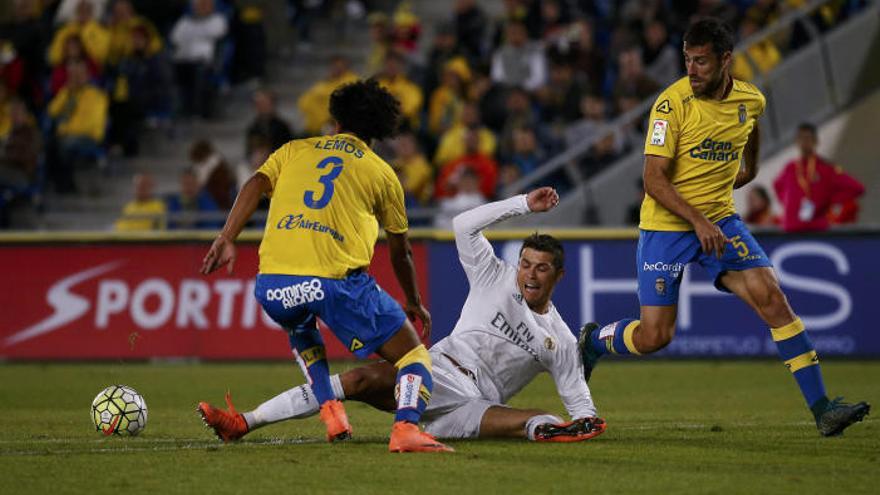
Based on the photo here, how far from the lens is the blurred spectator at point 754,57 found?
61.2 ft

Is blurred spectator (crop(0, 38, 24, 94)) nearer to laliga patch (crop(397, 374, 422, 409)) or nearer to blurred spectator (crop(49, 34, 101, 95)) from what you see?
blurred spectator (crop(49, 34, 101, 95))

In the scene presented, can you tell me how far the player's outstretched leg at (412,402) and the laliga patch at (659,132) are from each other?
6.73 feet

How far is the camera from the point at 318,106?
807 inches

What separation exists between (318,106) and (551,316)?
38.0ft

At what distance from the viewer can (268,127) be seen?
1936 cm

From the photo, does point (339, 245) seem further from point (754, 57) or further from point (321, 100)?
point (321, 100)

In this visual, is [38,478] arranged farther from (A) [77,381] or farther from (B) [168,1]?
(B) [168,1]

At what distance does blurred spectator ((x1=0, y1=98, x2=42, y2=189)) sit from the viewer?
20.0m

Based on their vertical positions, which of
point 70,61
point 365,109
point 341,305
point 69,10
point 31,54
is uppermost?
point 69,10

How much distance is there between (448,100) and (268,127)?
91.3 inches

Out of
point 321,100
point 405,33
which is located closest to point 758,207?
point 321,100

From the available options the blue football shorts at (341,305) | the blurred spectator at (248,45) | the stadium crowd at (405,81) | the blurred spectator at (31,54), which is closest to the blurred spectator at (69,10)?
the stadium crowd at (405,81)

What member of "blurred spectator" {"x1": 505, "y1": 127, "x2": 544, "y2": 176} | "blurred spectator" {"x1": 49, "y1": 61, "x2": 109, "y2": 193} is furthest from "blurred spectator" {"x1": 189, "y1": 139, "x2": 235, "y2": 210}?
"blurred spectator" {"x1": 505, "y1": 127, "x2": 544, "y2": 176}

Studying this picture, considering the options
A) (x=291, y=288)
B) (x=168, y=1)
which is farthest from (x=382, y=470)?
(x=168, y=1)
